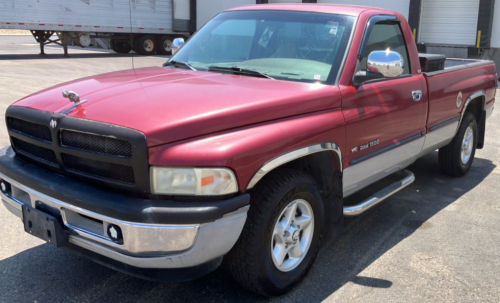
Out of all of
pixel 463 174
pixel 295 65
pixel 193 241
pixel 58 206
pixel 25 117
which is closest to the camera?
pixel 193 241

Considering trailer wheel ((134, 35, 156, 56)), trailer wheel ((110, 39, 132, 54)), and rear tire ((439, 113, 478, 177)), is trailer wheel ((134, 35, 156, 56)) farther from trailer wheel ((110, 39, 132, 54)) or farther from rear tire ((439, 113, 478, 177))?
rear tire ((439, 113, 478, 177))

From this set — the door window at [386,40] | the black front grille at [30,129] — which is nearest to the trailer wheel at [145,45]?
the door window at [386,40]

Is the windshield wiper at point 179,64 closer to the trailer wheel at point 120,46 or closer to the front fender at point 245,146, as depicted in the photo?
the front fender at point 245,146

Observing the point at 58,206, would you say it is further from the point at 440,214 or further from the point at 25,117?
the point at 440,214

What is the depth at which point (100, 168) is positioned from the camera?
2826 millimetres

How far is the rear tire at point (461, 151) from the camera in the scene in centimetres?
578

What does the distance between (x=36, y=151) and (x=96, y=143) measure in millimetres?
676

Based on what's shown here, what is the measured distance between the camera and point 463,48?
1897 cm

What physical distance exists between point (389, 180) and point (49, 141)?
3723 millimetres

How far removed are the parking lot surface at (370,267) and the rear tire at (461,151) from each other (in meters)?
0.57

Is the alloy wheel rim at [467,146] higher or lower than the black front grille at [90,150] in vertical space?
lower

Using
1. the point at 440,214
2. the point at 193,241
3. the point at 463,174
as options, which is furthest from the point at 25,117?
the point at 463,174

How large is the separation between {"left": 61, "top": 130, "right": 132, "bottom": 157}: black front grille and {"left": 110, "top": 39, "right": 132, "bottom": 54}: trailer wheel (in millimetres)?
22964

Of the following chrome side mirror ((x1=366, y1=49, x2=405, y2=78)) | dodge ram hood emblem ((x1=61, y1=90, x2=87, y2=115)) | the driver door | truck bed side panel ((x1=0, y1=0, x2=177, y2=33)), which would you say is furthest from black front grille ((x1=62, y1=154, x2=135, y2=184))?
truck bed side panel ((x1=0, y1=0, x2=177, y2=33))
